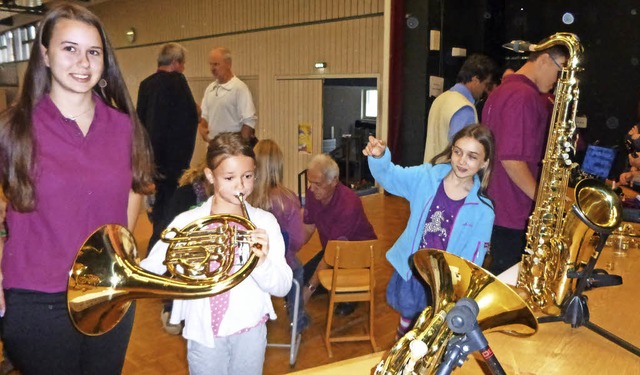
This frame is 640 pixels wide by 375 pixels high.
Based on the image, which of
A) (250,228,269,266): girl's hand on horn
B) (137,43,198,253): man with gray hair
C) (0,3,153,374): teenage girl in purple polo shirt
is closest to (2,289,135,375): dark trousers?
(0,3,153,374): teenage girl in purple polo shirt

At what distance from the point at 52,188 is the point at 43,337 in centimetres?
42

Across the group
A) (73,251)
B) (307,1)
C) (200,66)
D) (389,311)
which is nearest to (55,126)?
(73,251)

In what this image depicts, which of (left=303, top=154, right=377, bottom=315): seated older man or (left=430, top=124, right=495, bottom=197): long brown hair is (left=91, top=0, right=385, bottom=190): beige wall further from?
(left=430, top=124, right=495, bottom=197): long brown hair

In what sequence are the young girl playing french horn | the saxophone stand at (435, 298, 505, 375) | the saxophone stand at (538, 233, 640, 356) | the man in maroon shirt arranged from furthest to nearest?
the man in maroon shirt, the young girl playing french horn, the saxophone stand at (538, 233, 640, 356), the saxophone stand at (435, 298, 505, 375)

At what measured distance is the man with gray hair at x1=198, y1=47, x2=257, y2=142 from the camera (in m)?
4.83

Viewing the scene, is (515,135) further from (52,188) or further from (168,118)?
(168,118)

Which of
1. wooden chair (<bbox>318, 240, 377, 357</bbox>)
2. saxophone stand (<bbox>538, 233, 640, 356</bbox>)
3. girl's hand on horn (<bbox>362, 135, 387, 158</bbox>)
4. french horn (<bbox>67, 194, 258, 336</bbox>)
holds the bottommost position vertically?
wooden chair (<bbox>318, 240, 377, 357</bbox>)

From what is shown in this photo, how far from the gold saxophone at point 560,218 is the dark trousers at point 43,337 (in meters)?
1.40

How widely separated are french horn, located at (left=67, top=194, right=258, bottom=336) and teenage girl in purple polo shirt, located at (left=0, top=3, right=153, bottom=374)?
10 cm

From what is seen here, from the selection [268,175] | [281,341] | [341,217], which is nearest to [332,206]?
[341,217]

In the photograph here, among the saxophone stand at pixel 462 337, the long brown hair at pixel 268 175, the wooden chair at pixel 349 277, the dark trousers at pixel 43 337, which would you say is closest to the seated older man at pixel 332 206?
the wooden chair at pixel 349 277

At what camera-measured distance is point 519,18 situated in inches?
263

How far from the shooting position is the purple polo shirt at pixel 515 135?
2.45 metres

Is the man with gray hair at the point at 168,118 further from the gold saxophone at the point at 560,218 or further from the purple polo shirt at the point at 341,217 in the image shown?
the gold saxophone at the point at 560,218
